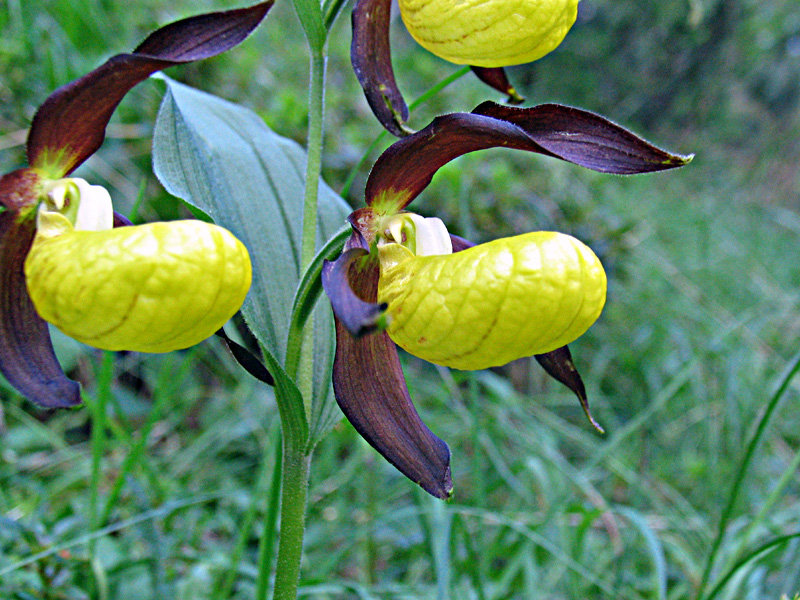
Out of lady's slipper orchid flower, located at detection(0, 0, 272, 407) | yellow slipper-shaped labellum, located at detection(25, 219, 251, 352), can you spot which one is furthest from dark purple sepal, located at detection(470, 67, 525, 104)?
yellow slipper-shaped labellum, located at detection(25, 219, 251, 352)

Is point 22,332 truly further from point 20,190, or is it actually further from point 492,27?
point 492,27

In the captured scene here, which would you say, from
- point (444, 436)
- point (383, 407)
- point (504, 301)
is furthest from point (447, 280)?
point (444, 436)

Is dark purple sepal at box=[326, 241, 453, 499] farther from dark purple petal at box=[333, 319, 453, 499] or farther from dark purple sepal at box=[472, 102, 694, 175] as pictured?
dark purple sepal at box=[472, 102, 694, 175]

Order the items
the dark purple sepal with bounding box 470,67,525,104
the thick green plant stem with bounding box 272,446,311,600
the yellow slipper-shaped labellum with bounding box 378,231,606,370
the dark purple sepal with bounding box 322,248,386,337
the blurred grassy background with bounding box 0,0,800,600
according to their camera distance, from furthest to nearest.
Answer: the blurred grassy background with bounding box 0,0,800,600 → the dark purple sepal with bounding box 470,67,525,104 → the thick green plant stem with bounding box 272,446,311,600 → the yellow slipper-shaped labellum with bounding box 378,231,606,370 → the dark purple sepal with bounding box 322,248,386,337

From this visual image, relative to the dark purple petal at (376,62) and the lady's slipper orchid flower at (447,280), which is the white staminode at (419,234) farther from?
the dark purple petal at (376,62)

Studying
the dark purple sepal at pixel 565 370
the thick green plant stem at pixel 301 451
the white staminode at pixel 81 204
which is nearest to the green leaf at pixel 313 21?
the thick green plant stem at pixel 301 451

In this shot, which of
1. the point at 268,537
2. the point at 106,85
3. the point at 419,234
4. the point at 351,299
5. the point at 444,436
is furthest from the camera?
the point at 444,436
